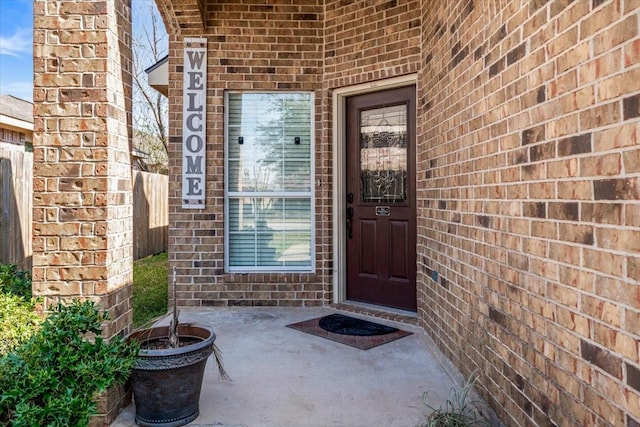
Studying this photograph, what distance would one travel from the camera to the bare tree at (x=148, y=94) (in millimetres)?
12883

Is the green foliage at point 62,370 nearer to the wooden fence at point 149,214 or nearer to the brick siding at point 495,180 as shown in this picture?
the brick siding at point 495,180

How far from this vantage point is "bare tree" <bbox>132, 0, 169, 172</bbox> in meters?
12.9

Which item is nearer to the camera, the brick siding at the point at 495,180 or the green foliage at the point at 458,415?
the brick siding at the point at 495,180

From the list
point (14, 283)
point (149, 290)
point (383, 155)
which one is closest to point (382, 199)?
point (383, 155)

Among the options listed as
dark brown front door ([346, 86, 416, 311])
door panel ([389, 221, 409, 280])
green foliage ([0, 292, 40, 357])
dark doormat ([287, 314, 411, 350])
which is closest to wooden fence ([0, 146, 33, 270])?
green foliage ([0, 292, 40, 357])

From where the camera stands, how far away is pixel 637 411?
137 centimetres

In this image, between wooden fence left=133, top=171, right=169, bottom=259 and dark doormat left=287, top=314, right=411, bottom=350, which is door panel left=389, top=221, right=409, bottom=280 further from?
wooden fence left=133, top=171, right=169, bottom=259

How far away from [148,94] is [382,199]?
10195mm

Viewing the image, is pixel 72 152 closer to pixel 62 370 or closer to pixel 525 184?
pixel 62 370

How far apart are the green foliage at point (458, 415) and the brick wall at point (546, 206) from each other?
11 cm

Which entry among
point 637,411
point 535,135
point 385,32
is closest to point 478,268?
point 535,135

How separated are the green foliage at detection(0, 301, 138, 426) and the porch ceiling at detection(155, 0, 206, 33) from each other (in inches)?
137

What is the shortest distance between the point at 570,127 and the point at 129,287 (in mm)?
2471

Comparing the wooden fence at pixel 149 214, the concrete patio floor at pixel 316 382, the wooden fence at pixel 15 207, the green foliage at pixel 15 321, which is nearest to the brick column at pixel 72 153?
the green foliage at pixel 15 321
